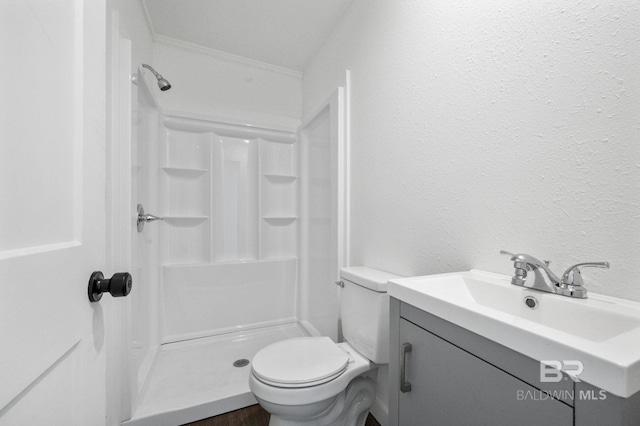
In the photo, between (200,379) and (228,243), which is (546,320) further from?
(228,243)

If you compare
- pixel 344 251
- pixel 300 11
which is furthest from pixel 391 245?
pixel 300 11

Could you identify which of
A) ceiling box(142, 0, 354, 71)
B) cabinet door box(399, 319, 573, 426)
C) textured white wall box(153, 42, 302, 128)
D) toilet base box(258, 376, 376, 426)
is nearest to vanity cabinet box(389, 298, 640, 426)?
cabinet door box(399, 319, 573, 426)

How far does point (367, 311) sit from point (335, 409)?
1.43 feet

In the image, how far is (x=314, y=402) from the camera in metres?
1.02

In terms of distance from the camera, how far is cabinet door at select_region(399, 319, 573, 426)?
19.1 inches

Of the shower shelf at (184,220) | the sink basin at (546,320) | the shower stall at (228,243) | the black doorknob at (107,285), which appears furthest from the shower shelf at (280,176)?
the black doorknob at (107,285)

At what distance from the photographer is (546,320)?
669 millimetres

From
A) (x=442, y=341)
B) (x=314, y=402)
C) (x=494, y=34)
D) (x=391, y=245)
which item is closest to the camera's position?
(x=442, y=341)

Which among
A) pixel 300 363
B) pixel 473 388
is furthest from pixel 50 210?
pixel 300 363

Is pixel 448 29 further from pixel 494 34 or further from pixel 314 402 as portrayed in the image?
pixel 314 402

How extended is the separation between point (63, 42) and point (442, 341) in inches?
37.6

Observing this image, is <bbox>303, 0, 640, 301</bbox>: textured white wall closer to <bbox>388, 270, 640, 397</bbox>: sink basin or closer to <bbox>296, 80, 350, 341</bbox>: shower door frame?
<bbox>388, 270, 640, 397</bbox>: sink basin

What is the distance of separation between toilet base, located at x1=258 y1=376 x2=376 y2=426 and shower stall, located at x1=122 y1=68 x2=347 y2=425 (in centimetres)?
48

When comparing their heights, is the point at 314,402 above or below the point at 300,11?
below
